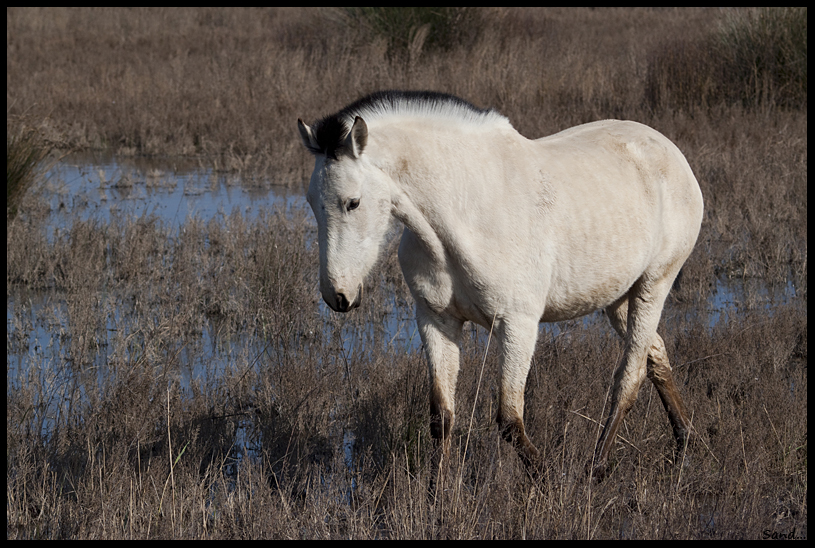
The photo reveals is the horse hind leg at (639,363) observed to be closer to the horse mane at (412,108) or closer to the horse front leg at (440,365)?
the horse front leg at (440,365)

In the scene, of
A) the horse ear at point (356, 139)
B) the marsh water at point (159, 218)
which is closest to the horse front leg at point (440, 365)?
the horse ear at point (356, 139)

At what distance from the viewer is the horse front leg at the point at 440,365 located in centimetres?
354

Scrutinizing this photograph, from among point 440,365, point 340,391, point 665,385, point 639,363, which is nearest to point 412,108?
point 440,365

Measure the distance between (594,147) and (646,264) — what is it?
0.59 m

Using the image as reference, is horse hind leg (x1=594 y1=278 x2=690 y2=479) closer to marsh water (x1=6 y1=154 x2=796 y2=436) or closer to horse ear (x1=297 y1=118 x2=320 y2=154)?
marsh water (x1=6 y1=154 x2=796 y2=436)

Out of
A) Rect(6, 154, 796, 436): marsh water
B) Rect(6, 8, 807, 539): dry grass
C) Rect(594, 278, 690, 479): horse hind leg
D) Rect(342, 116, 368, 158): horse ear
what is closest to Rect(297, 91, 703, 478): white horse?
Rect(342, 116, 368, 158): horse ear

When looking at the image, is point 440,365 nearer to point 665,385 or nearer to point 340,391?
point 340,391

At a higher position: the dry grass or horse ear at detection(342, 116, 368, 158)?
horse ear at detection(342, 116, 368, 158)

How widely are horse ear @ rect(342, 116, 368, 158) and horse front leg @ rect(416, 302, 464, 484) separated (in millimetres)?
766

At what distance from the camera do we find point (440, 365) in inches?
140

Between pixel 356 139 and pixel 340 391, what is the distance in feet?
6.46

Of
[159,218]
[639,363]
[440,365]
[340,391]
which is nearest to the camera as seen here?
[440,365]

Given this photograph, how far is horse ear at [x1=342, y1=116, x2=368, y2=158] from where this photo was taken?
3.02 m

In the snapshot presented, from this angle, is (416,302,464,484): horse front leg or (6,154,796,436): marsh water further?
(6,154,796,436): marsh water
